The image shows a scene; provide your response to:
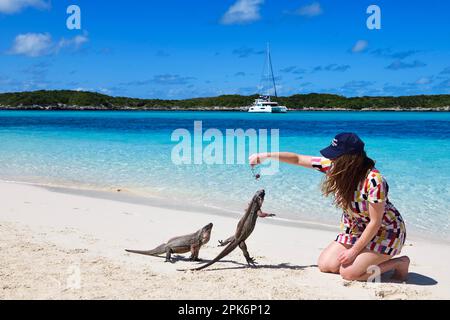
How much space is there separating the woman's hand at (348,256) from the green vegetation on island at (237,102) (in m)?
147

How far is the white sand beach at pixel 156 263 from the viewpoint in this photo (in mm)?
4379

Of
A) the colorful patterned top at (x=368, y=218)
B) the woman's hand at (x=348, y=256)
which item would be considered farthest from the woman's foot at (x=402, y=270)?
the woman's hand at (x=348, y=256)

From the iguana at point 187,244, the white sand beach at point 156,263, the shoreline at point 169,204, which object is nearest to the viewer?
the white sand beach at point 156,263

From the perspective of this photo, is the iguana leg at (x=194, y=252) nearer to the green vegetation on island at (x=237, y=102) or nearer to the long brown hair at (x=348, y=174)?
the long brown hair at (x=348, y=174)

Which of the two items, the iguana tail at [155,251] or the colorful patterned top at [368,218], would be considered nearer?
the colorful patterned top at [368,218]

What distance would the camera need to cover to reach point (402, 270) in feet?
16.1

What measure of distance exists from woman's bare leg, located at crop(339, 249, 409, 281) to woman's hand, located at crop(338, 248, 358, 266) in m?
0.03

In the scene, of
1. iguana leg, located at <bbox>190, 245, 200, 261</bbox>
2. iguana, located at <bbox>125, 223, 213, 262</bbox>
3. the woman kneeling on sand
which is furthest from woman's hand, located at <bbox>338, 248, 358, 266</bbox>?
iguana leg, located at <bbox>190, 245, 200, 261</bbox>

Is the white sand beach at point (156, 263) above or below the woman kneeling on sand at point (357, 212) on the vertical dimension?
below

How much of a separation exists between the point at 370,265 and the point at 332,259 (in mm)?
410

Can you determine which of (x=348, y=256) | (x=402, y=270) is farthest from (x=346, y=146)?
(x=402, y=270)

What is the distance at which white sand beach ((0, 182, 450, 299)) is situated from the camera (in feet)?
14.4

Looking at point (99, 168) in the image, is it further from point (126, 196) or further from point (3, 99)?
point (3, 99)
